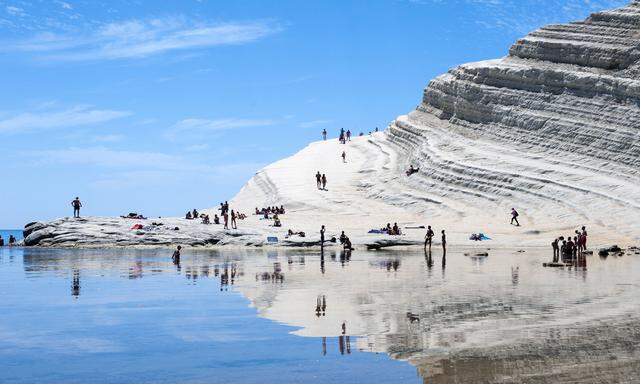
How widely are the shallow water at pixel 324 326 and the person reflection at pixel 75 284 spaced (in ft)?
0.21

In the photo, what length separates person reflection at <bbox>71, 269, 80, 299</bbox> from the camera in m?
23.4

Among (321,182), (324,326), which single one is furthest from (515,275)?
(321,182)

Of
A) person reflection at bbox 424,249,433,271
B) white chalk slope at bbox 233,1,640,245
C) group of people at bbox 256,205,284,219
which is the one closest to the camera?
person reflection at bbox 424,249,433,271

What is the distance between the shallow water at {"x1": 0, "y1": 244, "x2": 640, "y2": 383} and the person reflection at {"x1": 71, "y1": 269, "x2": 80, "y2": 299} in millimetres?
63

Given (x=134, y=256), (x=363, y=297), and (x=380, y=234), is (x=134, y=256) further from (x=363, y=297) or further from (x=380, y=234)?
(x=363, y=297)

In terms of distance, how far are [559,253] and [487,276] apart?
48.8ft

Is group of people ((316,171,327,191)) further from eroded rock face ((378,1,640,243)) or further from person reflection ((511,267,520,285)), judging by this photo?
person reflection ((511,267,520,285))

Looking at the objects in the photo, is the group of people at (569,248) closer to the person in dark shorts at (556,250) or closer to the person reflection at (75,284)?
the person in dark shorts at (556,250)

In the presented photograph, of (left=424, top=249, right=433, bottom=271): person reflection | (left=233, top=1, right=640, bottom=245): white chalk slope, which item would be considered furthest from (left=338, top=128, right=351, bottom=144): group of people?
(left=424, top=249, right=433, bottom=271): person reflection

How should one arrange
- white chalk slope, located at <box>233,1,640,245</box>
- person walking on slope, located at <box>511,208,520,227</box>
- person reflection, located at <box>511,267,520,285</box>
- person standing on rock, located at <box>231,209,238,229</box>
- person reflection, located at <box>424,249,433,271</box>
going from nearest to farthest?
person reflection, located at <box>511,267,520,285</box>
person reflection, located at <box>424,249,433,271</box>
person walking on slope, located at <box>511,208,520,227</box>
white chalk slope, located at <box>233,1,640,245</box>
person standing on rock, located at <box>231,209,238,229</box>

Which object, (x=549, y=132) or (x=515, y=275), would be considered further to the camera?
(x=549, y=132)

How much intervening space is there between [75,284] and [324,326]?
12.8 metres

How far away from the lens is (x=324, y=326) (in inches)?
637

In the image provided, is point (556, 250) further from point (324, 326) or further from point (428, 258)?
point (324, 326)
